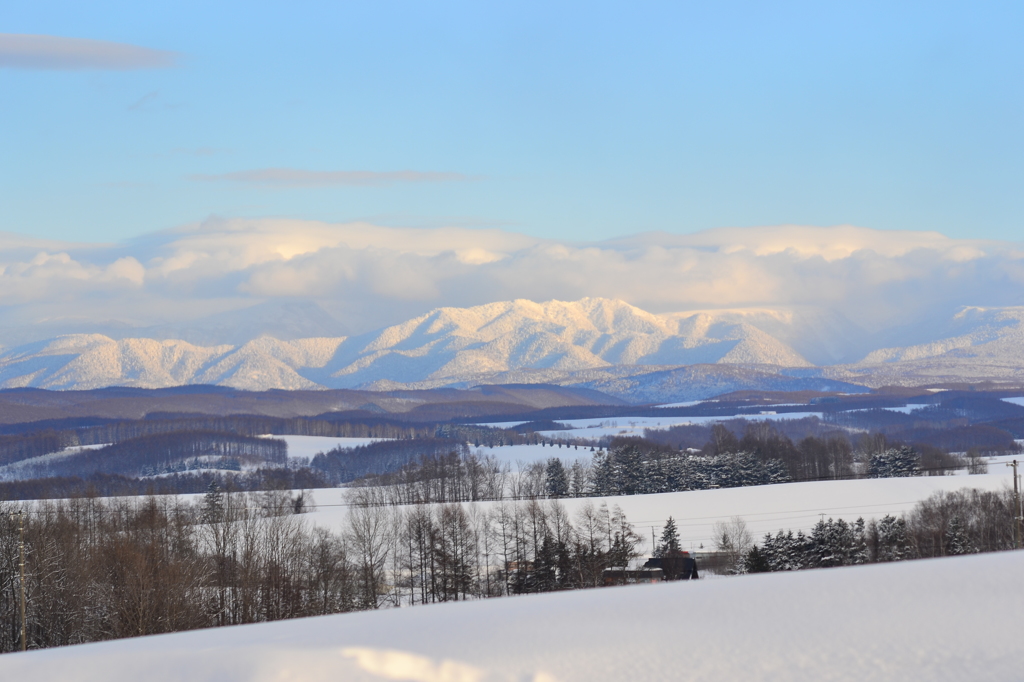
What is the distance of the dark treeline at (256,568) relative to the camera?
28859mm

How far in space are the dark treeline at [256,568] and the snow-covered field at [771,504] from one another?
565 cm

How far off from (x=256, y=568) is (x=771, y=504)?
36.3m

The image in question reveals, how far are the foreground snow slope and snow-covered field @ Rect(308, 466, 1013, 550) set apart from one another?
3420 cm

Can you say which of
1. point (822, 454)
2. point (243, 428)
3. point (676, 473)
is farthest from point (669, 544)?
point (243, 428)

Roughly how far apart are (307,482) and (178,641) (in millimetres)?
87364

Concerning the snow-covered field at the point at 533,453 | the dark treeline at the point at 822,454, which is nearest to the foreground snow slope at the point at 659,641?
the dark treeline at the point at 822,454

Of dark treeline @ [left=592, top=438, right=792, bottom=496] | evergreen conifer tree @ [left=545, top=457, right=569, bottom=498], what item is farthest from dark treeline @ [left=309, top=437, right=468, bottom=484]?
dark treeline @ [left=592, top=438, right=792, bottom=496]

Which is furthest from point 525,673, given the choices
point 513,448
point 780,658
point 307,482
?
point 513,448

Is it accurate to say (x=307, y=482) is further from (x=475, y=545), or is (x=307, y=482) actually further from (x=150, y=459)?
(x=475, y=545)

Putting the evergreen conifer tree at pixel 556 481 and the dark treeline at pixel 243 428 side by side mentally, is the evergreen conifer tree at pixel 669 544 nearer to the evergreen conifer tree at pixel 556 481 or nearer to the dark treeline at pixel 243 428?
the evergreen conifer tree at pixel 556 481

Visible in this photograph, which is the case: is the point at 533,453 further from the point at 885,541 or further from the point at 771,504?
the point at 885,541

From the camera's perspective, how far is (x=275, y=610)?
30.9 meters

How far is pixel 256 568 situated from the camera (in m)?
33.1

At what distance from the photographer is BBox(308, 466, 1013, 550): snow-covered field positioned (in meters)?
53.0
